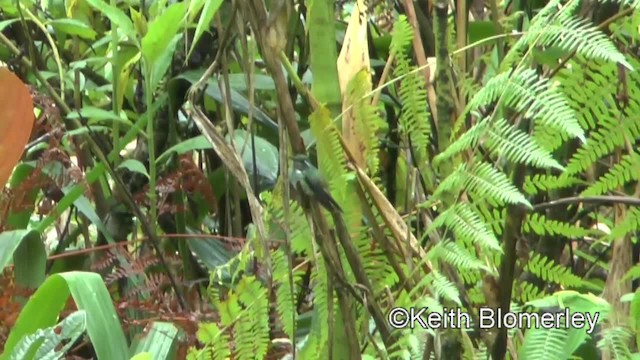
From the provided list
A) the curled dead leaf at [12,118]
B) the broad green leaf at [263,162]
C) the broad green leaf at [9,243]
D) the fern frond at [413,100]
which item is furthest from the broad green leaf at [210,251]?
the fern frond at [413,100]

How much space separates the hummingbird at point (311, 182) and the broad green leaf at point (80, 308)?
23 cm

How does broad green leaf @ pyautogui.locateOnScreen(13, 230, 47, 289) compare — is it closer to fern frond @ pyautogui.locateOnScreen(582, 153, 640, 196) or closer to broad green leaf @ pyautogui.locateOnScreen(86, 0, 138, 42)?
broad green leaf @ pyautogui.locateOnScreen(86, 0, 138, 42)

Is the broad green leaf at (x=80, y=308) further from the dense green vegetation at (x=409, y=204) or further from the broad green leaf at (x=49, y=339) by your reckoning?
the broad green leaf at (x=49, y=339)

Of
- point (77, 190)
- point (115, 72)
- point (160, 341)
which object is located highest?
point (115, 72)

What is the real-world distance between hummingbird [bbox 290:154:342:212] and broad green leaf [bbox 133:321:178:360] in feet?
0.87

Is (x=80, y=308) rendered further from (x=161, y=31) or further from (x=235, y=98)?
(x=235, y=98)

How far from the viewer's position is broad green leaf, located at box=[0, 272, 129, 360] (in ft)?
2.05

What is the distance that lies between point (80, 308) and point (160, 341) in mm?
93

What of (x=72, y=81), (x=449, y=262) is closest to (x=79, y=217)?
(x=72, y=81)

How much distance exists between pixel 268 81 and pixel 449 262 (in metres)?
0.47

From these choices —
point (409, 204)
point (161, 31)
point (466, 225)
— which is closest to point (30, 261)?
point (161, 31)

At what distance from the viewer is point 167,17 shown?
0.74m

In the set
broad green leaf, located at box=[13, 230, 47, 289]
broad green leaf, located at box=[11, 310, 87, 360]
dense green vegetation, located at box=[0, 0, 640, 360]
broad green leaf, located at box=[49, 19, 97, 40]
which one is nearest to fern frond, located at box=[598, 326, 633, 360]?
dense green vegetation, located at box=[0, 0, 640, 360]

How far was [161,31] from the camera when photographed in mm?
763
